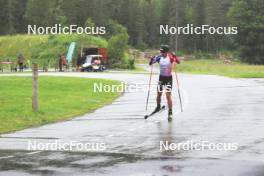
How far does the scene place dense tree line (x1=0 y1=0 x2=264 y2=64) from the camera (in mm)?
109125

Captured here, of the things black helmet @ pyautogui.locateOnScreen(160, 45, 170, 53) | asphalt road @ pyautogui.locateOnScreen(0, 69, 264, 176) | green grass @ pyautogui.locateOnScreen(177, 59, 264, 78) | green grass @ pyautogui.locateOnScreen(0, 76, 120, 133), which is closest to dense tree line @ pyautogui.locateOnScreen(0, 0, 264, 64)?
green grass @ pyautogui.locateOnScreen(177, 59, 264, 78)

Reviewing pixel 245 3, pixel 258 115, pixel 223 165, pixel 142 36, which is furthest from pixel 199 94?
pixel 142 36

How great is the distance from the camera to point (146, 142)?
11820 millimetres

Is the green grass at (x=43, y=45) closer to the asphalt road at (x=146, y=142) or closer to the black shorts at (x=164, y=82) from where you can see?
the asphalt road at (x=146, y=142)

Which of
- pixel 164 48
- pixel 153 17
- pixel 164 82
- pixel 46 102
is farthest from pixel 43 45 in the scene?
pixel 153 17

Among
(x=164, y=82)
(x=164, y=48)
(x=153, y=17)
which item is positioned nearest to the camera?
(x=164, y=48)

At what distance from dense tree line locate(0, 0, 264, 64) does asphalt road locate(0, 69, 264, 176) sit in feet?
284

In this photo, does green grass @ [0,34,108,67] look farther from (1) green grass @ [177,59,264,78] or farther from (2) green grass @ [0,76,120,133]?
(2) green grass @ [0,76,120,133]

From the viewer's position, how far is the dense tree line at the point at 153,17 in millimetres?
109125

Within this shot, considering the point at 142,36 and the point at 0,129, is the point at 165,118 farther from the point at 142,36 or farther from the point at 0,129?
the point at 142,36

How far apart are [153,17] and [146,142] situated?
137 metres

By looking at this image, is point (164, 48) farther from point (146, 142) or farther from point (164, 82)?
point (146, 142)

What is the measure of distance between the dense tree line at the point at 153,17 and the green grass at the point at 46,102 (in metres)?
72.9

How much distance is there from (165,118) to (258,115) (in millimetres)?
2813
